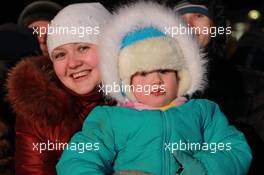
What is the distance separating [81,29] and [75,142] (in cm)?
48

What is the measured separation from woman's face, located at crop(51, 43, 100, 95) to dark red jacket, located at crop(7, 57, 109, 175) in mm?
52

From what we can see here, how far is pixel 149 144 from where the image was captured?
1577 mm

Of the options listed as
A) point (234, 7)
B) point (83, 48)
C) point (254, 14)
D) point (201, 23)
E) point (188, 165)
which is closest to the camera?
point (188, 165)

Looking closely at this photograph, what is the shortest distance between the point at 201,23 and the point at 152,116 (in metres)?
0.58

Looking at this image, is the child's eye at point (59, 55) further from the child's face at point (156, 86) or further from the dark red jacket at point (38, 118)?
the child's face at point (156, 86)

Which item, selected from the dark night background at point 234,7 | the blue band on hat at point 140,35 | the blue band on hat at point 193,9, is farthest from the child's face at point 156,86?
the dark night background at point 234,7

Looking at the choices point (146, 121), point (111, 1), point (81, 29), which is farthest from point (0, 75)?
point (111, 1)

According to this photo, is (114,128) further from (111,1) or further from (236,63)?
(111,1)

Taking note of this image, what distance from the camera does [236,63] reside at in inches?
88.9

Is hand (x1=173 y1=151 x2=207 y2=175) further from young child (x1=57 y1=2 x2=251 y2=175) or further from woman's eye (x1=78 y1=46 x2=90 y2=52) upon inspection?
woman's eye (x1=78 y1=46 x2=90 y2=52)

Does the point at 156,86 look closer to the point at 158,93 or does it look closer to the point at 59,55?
the point at 158,93

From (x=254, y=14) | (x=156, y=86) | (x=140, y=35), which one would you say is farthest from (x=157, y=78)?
(x=254, y=14)

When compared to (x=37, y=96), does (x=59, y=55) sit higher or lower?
higher

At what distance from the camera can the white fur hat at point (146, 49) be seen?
163cm
